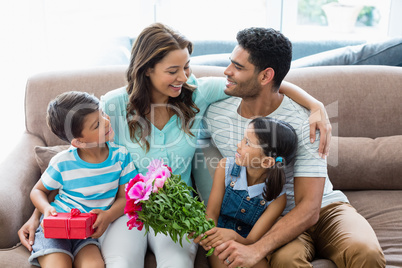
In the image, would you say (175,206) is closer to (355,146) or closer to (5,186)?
(5,186)

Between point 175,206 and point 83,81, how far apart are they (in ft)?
3.60

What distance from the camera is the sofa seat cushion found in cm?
202

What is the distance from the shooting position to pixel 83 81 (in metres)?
2.44

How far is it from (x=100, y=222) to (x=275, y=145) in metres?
0.82

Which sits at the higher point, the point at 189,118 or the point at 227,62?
the point at 227,62

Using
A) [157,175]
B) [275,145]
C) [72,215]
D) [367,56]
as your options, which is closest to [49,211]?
[72,215]

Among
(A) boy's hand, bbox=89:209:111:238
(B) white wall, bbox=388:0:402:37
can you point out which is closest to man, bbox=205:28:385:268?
(A) boy's hand, bbox=89:209:111:238

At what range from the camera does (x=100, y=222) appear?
1.92m

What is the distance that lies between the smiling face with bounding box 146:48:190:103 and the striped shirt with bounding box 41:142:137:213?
1.29 ft

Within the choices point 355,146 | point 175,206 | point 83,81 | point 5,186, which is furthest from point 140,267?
point 355,146

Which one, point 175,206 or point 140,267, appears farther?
point 140,267

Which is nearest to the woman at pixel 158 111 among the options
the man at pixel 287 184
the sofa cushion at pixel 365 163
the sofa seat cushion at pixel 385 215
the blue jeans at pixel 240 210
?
the man at pixel 287 184

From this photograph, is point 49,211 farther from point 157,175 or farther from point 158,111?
point 158,111

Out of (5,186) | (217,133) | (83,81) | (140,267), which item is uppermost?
(83,81)
